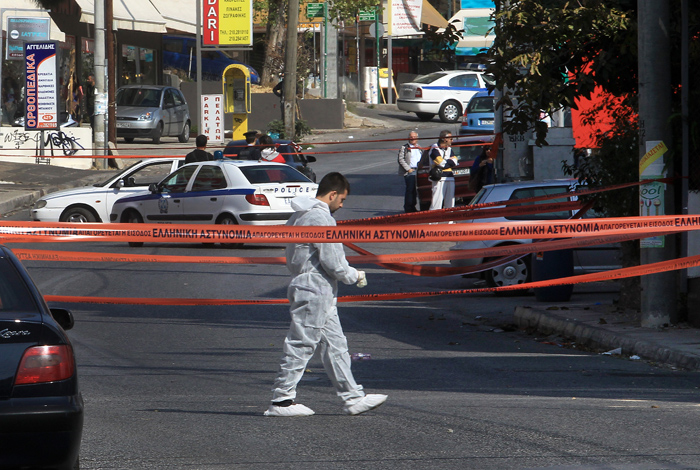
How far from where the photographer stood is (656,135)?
9406mm

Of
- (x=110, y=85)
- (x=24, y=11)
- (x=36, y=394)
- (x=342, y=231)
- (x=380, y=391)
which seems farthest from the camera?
(x=24, y=11)

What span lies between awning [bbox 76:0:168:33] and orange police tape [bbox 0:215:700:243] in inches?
932

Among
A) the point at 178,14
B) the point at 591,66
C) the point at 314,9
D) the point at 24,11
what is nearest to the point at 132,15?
the point at 24,11

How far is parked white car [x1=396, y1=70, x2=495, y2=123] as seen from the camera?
38.0 meters

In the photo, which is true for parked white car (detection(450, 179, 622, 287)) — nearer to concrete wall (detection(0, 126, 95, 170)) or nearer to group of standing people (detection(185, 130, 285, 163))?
group of standing people (detection(185, 130, 285, 163))

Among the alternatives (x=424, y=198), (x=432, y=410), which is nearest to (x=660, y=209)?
(x=432, y=410)

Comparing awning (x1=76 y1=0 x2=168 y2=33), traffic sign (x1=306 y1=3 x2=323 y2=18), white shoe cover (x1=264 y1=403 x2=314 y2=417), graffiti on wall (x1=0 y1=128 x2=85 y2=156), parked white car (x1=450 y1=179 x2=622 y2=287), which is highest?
traffic sign (x1=306 y1=3 x2=323 y2=18)

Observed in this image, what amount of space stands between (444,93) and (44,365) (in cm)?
3482

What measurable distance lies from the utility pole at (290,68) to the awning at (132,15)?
675 centimetres

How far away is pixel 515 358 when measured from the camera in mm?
8812

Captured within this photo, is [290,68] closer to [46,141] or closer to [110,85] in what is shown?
[110,85]

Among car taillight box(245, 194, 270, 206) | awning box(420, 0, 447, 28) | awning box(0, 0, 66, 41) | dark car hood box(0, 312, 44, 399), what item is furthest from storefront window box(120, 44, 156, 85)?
dark car hood box(0, 312, 44, 399)

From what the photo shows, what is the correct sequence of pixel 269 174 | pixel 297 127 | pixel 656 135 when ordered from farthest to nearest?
pixel 297 127 → pixel 269 174 → pixel 656 135

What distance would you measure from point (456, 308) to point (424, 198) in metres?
8.28
